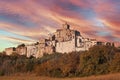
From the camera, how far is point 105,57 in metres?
58.3

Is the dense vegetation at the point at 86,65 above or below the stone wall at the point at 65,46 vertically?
below

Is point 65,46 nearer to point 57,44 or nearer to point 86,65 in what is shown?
point 57,44

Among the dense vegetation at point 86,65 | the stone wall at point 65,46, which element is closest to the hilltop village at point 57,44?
the stone wall at point 65,46

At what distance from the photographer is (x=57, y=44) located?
150875 millimetres

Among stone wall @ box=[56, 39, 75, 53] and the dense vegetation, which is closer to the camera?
the dense vegetation

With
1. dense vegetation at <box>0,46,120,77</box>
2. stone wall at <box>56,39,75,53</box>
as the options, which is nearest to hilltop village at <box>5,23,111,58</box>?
stone wall at <box>56,39,75,53</box>

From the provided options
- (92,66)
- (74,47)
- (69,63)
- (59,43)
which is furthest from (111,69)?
(59,43)

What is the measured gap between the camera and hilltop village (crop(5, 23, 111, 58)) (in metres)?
141

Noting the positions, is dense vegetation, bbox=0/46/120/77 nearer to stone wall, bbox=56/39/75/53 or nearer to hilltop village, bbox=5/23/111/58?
hilltop village, bbox=5/23/111/58

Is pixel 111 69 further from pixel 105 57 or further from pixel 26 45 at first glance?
pixel 26 45

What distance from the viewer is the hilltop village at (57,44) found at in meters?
141

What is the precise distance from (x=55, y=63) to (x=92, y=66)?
1113cm

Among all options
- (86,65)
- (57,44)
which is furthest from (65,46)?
(86,65)

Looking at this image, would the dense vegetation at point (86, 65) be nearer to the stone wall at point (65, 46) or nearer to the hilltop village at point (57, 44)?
the hilltop village at point (57, 44)
